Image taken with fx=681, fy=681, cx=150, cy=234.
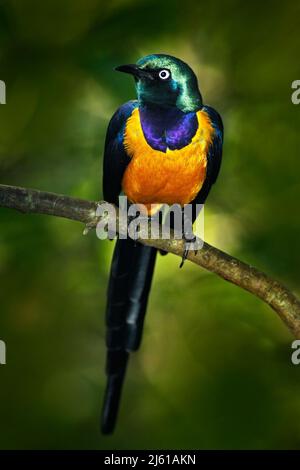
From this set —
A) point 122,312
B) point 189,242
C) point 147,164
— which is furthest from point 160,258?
point 189,242

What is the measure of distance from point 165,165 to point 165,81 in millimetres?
463

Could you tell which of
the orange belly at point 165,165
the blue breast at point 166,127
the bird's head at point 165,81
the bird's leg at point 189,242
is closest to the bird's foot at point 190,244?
the bird's leg at point 189,242

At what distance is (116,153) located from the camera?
12.8ft

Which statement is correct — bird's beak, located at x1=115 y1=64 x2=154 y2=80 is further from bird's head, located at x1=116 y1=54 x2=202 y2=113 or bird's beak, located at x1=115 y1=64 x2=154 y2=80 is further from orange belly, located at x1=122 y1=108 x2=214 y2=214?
orange belly, located at x1=122 y1=108 x2=214 y2=214

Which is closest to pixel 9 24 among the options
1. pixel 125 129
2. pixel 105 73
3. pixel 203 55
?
pixel 105 73

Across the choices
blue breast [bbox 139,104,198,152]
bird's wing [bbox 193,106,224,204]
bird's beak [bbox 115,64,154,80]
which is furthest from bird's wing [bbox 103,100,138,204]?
bird's wing [bbox 193,106,224,204]

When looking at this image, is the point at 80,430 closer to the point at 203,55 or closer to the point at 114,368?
the point at 114,368

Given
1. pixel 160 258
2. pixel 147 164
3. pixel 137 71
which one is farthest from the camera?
pixel 160 258

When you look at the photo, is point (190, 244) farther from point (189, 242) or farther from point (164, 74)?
point (164, 74)

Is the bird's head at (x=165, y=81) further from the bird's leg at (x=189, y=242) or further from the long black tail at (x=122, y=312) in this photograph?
the long black tail at (x=122, y=312)

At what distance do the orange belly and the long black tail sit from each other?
38 centimetres

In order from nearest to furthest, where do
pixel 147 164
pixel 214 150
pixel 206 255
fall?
pixel 206 255
pixel 147 164
pixel 214 150

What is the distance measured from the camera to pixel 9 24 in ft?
13.0

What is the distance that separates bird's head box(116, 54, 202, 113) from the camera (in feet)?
12.2
